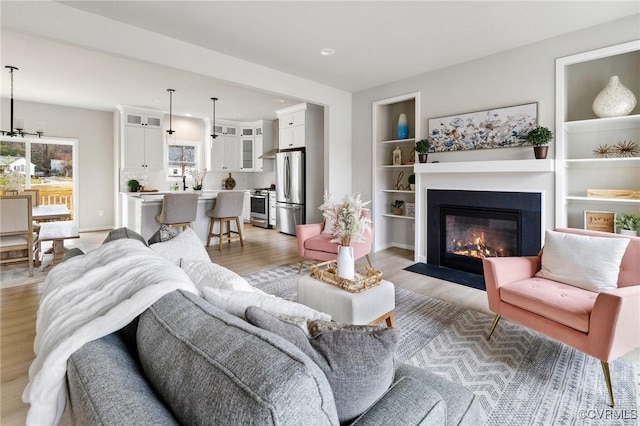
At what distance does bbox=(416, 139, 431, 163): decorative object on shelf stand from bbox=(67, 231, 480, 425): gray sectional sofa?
3.68 metres

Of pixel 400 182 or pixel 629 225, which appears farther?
pixel 400 182

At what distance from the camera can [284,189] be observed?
22.4 feet

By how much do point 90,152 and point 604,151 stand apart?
8604 mm

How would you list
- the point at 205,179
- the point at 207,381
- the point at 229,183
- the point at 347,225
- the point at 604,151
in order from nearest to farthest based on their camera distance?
the point at 207,381, the point at 347,225, the point at 604,151, the point at 205,179, the point at 229,183

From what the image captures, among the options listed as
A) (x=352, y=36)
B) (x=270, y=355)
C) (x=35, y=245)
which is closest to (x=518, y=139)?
(x=352, y=36)

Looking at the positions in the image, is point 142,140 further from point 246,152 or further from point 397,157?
point 397,157

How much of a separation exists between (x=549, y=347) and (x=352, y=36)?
3.18 meters

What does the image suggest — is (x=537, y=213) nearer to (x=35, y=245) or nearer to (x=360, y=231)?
(x=360, y=231)

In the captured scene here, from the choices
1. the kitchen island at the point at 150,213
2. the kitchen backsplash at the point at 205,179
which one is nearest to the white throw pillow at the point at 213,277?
the kitchen island at the point at 150,213

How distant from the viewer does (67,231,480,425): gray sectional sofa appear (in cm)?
58

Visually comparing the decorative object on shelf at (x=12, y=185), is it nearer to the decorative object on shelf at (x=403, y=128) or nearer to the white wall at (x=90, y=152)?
the white wall at (x=90, y=152)

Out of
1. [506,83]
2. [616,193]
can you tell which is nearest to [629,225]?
[616,193]

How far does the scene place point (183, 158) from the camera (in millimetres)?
7969

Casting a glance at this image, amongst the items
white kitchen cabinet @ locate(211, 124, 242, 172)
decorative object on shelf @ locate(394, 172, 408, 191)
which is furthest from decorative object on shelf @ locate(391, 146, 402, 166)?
white kitchen cabinet @ locate(211, 124, 242, 172)
